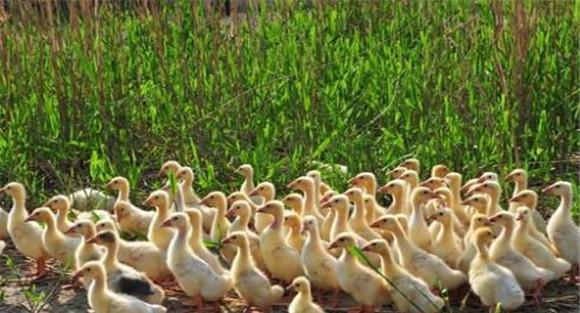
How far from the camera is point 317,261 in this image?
4.86 metres

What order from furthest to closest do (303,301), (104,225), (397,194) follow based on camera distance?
(397,194), (104,225), (303,301)

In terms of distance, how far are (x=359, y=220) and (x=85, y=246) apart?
1.09 m

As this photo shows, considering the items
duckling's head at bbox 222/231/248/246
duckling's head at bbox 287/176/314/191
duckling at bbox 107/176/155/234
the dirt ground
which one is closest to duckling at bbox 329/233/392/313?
the dirt ground

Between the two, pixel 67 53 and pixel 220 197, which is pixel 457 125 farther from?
pixel 67 53

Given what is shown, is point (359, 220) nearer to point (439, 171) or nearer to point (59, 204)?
point (439, 171)

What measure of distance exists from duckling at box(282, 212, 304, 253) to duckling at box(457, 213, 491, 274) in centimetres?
63

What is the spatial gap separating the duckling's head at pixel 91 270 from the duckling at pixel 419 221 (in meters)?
1.23

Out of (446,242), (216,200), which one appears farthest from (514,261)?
(216,200)

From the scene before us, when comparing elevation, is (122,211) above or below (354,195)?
below

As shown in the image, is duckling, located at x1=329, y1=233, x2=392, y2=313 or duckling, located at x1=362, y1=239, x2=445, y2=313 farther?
duckling, located at x1=329, y1=233, x2=392, y2=313

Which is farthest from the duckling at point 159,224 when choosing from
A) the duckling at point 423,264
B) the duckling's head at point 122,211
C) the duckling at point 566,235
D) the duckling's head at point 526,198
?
the duckling at point 566,235

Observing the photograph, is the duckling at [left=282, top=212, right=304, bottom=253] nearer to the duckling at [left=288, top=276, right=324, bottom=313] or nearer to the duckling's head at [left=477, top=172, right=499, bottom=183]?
the duckling at [left=288, top=276, right=324, bottom=313]

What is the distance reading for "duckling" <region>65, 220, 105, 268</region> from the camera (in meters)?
5.04

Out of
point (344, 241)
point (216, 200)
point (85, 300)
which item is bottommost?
point (85, 300)
